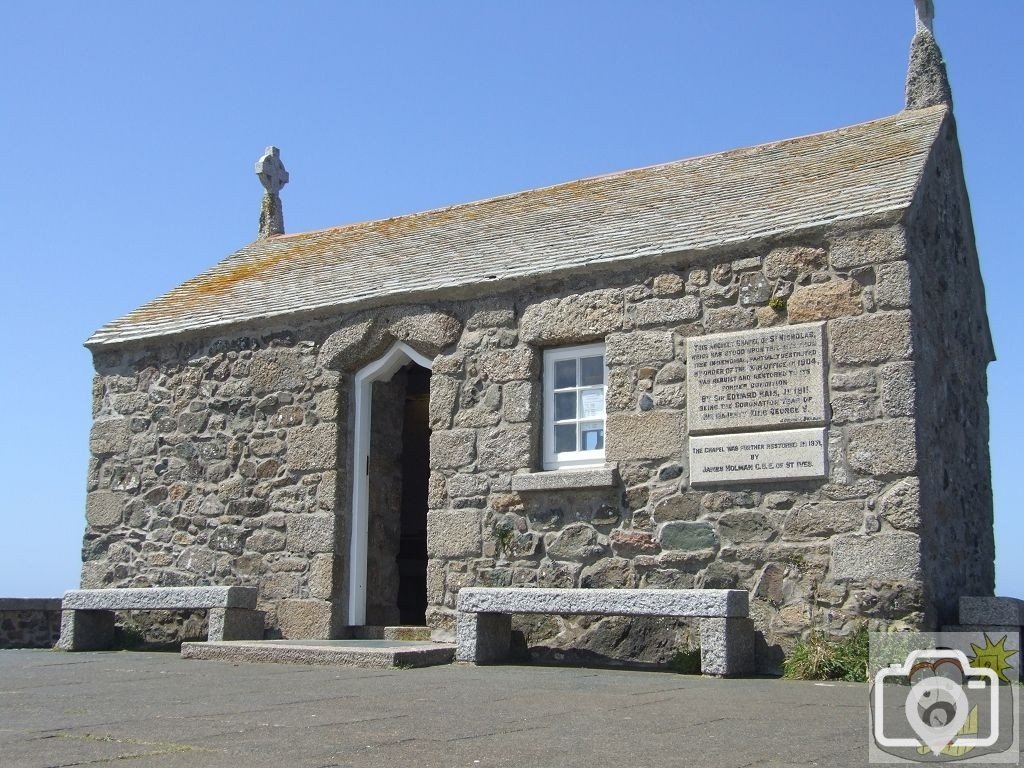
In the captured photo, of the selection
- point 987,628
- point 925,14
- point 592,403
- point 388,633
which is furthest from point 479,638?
point 925,14

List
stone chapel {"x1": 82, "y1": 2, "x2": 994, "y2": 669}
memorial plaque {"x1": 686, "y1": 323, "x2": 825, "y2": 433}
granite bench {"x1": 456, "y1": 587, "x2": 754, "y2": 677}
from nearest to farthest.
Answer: granite bench {"x1": 456, "y1": 587, "x2": 754, "y2": 677}
stone chapel {"x1": 82, "y1": 2, "x2": 994, "y2": 669}
memorial plaque {"x1": 686, "y1": 323, "x2": 825, "y2": 433}

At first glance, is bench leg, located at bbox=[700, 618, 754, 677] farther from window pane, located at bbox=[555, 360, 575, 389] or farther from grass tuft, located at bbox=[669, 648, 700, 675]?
window pane, located at bbox=[555, 360, 575, 389]

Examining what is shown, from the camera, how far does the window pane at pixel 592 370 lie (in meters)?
10.3

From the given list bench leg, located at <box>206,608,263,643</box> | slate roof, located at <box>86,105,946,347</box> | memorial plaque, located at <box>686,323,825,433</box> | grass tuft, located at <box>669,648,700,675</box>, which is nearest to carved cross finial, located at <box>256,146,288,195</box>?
slate roof, located at <box>86,105,946,347</box>

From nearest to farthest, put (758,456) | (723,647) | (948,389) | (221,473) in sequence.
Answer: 1. (723,647)
2. (758,456)
3. (948,389)
4. (221,473)

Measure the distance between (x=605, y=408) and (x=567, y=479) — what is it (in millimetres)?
692

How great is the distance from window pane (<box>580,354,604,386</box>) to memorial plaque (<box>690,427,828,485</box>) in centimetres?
121

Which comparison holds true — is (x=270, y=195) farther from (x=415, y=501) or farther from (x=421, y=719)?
(x=421, y=719)

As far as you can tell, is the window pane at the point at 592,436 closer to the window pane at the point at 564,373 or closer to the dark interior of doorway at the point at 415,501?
the window pane at the point at 564,373

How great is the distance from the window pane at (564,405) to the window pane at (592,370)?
0.18m

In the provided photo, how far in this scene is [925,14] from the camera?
39.8ft

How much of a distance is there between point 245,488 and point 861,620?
610cm

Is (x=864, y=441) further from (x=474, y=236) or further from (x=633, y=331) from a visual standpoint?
(x=474, y=236)

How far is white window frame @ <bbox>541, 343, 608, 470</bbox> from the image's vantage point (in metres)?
10.1
